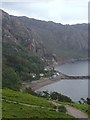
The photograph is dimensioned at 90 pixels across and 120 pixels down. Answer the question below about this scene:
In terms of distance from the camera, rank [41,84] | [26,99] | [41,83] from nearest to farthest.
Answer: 1. [26,99]
2. [41,84]
3. [41,83]

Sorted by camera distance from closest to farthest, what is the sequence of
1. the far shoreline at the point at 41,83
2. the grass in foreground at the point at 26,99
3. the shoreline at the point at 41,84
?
the grass in foreground at the point at 26,99 → the shoreline at the point at 41,84 → the far shoreline at the point at 41,83

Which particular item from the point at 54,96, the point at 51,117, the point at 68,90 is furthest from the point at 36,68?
the point at 51,117

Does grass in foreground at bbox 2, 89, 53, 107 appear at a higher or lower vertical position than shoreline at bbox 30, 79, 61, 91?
lower

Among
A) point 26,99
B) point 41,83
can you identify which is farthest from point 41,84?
point 26,99

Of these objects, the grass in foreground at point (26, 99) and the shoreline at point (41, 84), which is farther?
the shoreline at point (41, 84)

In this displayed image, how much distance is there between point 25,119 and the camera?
28219 millimetres

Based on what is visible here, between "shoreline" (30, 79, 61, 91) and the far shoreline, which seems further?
the far shoreline

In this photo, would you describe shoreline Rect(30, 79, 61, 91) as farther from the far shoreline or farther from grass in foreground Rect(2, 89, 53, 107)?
grass in foreground Rect(2, 89, 53, 107)

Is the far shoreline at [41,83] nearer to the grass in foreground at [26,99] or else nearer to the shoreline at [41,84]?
the shoreline at [41,84]

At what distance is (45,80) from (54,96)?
9104 centimetres

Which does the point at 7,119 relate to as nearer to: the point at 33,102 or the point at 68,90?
the point at 33,102

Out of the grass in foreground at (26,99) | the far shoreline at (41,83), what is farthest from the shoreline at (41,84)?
the grass in foreground at (26,99)

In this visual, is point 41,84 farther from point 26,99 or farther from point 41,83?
point 26,99

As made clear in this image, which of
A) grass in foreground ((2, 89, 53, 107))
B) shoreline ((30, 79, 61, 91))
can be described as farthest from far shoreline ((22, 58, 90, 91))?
grass in foreground ((2, 89, 53, 107))
